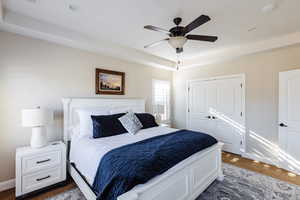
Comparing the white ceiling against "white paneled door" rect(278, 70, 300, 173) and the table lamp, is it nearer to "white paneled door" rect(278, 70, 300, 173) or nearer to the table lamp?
"white paneled door" rect(278, 70, 300, 173)

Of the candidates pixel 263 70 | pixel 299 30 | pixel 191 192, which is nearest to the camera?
pixel 191 192

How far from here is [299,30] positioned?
2637 mm

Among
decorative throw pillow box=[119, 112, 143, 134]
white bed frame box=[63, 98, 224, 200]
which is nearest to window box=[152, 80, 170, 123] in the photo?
decorative throw pillow box=[119, 112, 143, 134]

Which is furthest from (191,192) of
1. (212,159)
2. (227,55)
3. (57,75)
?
(227,55)

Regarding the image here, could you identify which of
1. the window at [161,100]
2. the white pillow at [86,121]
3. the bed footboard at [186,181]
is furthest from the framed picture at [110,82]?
the bed footboard at [186,181]

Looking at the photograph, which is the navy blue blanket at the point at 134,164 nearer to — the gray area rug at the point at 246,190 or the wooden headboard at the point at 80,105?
the gray area rug at the point at 246,190

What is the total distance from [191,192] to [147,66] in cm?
345

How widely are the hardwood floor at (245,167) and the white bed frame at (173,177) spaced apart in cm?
32

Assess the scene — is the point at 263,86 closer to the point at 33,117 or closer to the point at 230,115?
the point at 230,115

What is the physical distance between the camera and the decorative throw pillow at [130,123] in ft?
8.81

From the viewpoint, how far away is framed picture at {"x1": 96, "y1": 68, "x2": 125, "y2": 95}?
10.8ft

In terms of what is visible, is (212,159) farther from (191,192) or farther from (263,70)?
(263,70)

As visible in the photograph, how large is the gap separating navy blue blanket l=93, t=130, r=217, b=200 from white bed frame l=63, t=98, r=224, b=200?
0.07m

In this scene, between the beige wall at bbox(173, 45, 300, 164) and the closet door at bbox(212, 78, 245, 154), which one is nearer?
the beige wall at bbox(173, 45, 300, 164)
